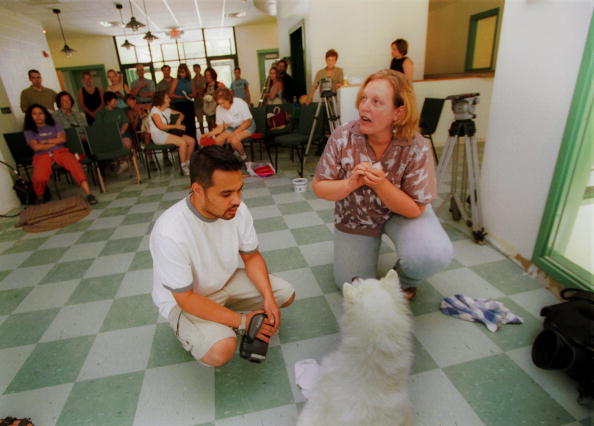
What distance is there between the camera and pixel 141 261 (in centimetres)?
259

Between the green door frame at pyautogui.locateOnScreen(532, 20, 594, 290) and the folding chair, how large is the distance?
4.68 meters

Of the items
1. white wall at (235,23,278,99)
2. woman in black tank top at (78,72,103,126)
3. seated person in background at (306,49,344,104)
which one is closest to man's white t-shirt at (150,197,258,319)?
seated person in background at (306,49,344,104)

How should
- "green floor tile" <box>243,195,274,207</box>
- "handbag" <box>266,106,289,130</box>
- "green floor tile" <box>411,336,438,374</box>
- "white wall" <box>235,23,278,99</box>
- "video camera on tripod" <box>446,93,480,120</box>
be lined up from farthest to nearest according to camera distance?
"white wall" <box>235,23,278,99</box> < "handbag" <box>266,106,289,130</box> < "green floor tile" <box>243,195,274,207</box> < "video camera on tripod" <box>446,93,480,120</box> < "green floor tile" <box>411,336,438,374</box>

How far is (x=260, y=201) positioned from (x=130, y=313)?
1.94 m

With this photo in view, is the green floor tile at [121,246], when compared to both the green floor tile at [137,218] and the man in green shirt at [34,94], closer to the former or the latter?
the green floor tile at [137,218]

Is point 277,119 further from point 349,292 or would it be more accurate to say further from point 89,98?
point 349,292

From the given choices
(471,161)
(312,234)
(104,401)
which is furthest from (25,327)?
(471,161)

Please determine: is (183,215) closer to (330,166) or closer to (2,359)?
(330,166)

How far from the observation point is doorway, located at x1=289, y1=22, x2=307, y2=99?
6.89 m

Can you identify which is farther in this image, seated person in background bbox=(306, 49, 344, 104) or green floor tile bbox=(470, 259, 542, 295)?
seated person in background bbox=(306, 49, 344, 104)

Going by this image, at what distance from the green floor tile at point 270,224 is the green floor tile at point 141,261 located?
92 centimetres

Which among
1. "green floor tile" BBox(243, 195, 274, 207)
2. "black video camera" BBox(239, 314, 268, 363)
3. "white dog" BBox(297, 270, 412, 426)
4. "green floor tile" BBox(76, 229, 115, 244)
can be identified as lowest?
"green floor tile" BBox(76, 229, 115, 244)

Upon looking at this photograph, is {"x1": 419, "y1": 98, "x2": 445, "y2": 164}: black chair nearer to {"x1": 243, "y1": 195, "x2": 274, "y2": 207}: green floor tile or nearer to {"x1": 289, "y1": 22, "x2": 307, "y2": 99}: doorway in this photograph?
{"x1": 243, "y1": 195, "x2": 274, "y2": 207}: green floor tile

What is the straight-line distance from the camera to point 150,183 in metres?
4.65
